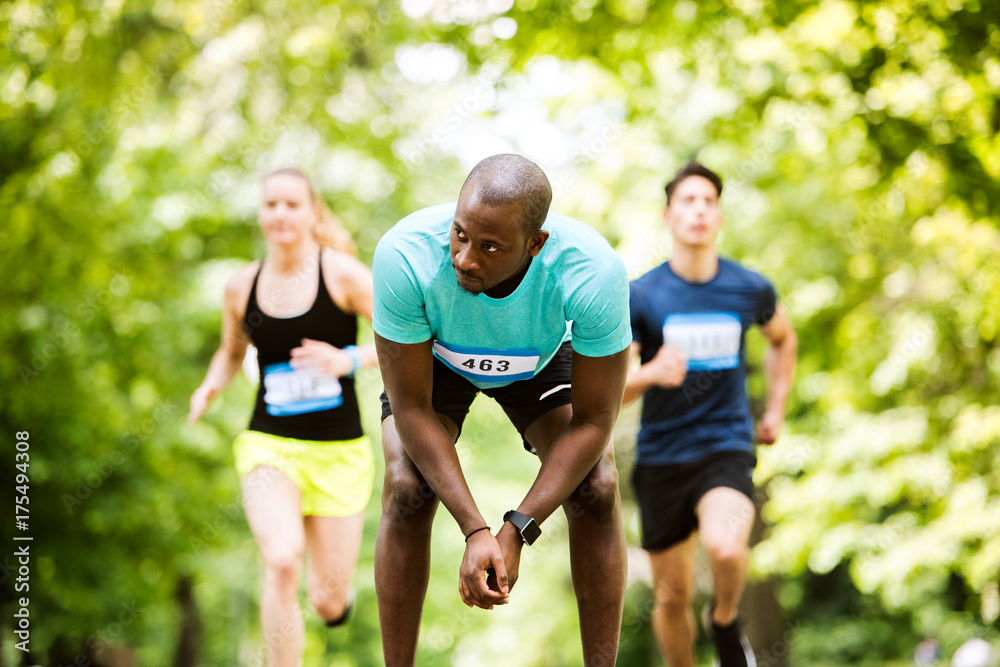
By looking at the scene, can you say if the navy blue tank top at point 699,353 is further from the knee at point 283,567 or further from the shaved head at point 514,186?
the shaved head at point 514,186

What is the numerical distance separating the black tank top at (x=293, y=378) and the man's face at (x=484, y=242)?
2258mm

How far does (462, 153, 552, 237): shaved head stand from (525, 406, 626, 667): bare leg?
2.92 ft

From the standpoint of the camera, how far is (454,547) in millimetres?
20234

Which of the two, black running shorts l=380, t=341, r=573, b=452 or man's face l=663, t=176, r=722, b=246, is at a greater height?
man's face l=663, t=176, r=722, b=246

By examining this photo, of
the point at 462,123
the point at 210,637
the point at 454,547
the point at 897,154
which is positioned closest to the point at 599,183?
the point at 462,123

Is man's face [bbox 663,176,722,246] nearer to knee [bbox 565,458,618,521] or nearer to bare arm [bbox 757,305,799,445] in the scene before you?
bare arm [bbox 757,305,799,445]

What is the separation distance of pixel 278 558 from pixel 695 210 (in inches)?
108

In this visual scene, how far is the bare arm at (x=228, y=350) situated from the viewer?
479cm

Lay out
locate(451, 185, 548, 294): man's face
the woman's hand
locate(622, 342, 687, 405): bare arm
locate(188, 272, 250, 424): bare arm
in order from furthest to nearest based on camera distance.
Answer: locate(188, 272, 250, 424): bare arm < locate(622, 342, 687, 405): bare arm < the woman's hand < locate(451, 185, 548, 294): man's face

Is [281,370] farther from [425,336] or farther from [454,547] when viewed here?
[454,547]

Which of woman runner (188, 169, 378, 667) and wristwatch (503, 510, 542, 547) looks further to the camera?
woman runner (188, 169, 378, 667)

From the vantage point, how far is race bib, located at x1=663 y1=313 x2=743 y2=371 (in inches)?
197

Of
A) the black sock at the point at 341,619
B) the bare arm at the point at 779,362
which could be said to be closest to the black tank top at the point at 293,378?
the black sock at the point at 341,619

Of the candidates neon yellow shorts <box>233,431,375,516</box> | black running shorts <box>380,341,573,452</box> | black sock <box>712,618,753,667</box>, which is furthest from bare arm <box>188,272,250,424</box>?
black sock <box>712,618,753,667</box>
